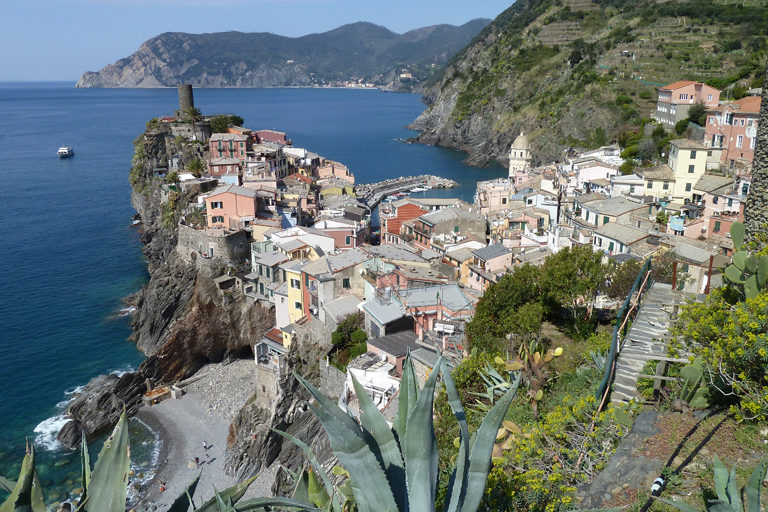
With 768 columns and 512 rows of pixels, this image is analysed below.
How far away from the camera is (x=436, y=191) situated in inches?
2549

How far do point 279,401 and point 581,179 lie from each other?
984 inches

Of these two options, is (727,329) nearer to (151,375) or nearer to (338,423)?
(338,423)

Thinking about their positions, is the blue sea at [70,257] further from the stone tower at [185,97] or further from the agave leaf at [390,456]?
the agave leaf at [390,456]

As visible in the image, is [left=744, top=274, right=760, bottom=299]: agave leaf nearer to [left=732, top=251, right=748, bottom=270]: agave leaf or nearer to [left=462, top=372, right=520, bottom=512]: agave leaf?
[left=732, top=251, right=748, bottom=270]: agave leaf

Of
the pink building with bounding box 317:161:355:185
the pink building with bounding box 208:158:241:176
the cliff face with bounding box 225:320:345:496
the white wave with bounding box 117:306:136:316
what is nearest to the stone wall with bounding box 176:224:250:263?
the white wave with bounding box 117:306:136:316

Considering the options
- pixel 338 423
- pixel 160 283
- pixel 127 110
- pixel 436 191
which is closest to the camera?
pixel 338 423

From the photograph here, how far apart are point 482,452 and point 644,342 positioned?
212 inches

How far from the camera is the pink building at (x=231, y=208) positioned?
108 ft

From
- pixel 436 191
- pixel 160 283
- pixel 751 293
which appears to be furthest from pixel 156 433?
pixel 436 191

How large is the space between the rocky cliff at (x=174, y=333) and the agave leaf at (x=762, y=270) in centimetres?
2474

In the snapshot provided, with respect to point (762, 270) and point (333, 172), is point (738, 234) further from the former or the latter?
point (333, 172)

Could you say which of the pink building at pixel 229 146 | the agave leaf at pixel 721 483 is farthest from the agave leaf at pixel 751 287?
the pink building at pixel 229 146

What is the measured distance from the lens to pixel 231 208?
33125mm

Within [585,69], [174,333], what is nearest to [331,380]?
[174,333]
